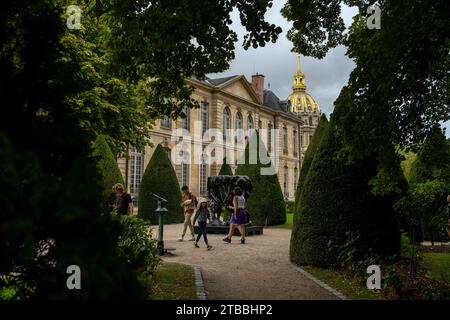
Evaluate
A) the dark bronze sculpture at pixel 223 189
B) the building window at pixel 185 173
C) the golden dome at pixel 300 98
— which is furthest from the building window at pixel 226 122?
the golden dome at pixel 300 98

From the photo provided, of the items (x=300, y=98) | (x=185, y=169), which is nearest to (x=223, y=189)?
(x=185, y=169)

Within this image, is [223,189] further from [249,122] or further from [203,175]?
[249,122]

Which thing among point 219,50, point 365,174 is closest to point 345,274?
point 365,174

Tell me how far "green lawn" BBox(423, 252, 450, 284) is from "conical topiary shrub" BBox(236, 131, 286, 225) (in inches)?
377

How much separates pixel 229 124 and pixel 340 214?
116ft

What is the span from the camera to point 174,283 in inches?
275

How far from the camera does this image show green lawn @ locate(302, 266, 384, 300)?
245 inches

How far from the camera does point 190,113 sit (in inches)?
1502

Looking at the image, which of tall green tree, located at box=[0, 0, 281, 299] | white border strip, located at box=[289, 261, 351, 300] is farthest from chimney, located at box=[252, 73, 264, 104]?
tall green tree, located at box=[0, 0, 281, 299]

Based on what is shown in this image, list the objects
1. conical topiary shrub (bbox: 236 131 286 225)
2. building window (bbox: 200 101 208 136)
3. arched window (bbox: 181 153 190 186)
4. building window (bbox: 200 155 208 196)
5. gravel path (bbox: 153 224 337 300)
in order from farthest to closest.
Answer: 1. building window (bbox: 200 101 208 136)
2. building window (bbox: 200 155 208 196)
3. arched window (bbox: 181 153 190 186)
4. conical topiary shrub (bbox: 236 131 286 225)
5. gravel path (bbox: 153 224 337 300)

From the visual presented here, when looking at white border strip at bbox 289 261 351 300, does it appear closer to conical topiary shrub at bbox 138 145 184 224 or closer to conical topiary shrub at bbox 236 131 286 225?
conical topiary shrub at bbox 236 131 286 225

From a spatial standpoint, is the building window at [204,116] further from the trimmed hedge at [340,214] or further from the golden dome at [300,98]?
the golden dome at [300,98]

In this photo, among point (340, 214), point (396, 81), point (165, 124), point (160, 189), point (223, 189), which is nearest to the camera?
point (396, 81)

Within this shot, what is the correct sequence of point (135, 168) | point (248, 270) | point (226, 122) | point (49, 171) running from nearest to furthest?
point (49, 171), point (248, 270), point (135, 168), point (226, 122)
